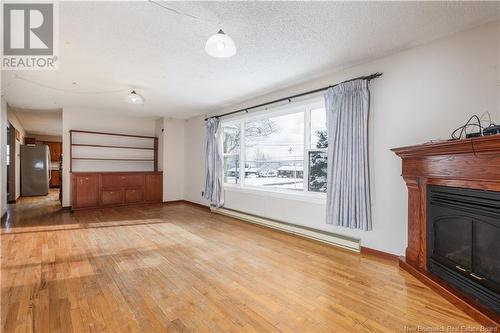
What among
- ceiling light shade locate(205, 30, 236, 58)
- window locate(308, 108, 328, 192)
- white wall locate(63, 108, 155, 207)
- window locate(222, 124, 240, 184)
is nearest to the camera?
ceiling light shade locate(205, 30, 236, 58)

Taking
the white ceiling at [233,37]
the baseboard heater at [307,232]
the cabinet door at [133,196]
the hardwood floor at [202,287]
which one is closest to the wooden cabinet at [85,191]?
the cabinet door at [133,196]

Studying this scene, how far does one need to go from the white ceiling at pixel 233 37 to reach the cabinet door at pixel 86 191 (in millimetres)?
2266

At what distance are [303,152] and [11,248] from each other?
430 centimetres

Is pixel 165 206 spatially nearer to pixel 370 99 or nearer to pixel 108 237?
pixel 108 237

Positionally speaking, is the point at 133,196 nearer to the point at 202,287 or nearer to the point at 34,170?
the point at 34,170

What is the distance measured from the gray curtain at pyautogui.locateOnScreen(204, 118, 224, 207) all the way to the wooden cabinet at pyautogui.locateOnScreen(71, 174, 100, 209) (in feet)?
8.96

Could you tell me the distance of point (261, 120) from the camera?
484 cm

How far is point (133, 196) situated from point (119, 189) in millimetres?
402

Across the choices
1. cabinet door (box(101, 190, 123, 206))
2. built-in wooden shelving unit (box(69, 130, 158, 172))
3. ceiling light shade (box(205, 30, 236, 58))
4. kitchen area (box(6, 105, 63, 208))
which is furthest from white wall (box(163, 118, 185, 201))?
ceiling light shade (box(205, 30, 236, 58))

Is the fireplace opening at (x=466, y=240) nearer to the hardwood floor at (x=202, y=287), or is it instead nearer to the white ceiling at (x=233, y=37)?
the hardwood floor at (x=202, y=287)

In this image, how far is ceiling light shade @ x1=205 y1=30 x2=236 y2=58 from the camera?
1.97 metres

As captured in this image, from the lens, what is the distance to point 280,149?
443 centimetres

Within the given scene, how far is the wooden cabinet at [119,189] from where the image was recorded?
5742mm

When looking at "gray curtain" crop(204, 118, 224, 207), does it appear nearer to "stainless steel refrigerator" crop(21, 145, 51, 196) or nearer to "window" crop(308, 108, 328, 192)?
"window" crop(308, 108, 328, 192)
